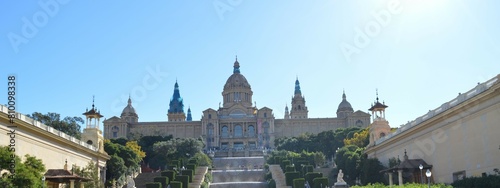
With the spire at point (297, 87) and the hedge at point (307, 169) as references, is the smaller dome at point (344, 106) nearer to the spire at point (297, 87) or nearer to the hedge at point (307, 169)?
the spire at point (297, 87)

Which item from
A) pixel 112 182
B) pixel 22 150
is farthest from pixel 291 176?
pixel 22 150

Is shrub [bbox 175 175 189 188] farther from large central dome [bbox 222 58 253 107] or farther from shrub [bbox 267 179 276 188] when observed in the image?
large central dome [bbox 222 58 253 107]

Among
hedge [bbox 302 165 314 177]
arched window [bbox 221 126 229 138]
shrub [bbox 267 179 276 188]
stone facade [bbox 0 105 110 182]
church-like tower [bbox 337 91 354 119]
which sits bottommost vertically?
shrub [bbox 267 179 276 188]

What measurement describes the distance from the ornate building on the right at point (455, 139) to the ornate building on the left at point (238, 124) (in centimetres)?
8833

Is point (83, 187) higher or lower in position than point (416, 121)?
lower

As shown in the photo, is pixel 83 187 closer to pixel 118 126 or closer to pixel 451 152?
pixel 451 152

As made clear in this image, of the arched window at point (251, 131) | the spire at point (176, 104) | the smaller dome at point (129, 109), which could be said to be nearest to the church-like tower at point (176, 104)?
the spire at point (176, 104)

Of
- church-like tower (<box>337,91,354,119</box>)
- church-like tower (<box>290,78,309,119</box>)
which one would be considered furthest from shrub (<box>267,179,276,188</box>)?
church-like tower (<box>290,78,309,119</box>)

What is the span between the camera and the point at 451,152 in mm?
35844

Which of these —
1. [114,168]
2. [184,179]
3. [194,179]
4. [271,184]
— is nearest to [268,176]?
[271,184]

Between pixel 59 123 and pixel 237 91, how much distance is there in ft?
266

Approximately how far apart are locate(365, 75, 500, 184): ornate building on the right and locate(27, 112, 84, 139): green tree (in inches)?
1645

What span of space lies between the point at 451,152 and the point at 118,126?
11184cm

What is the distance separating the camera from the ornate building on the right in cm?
2997
